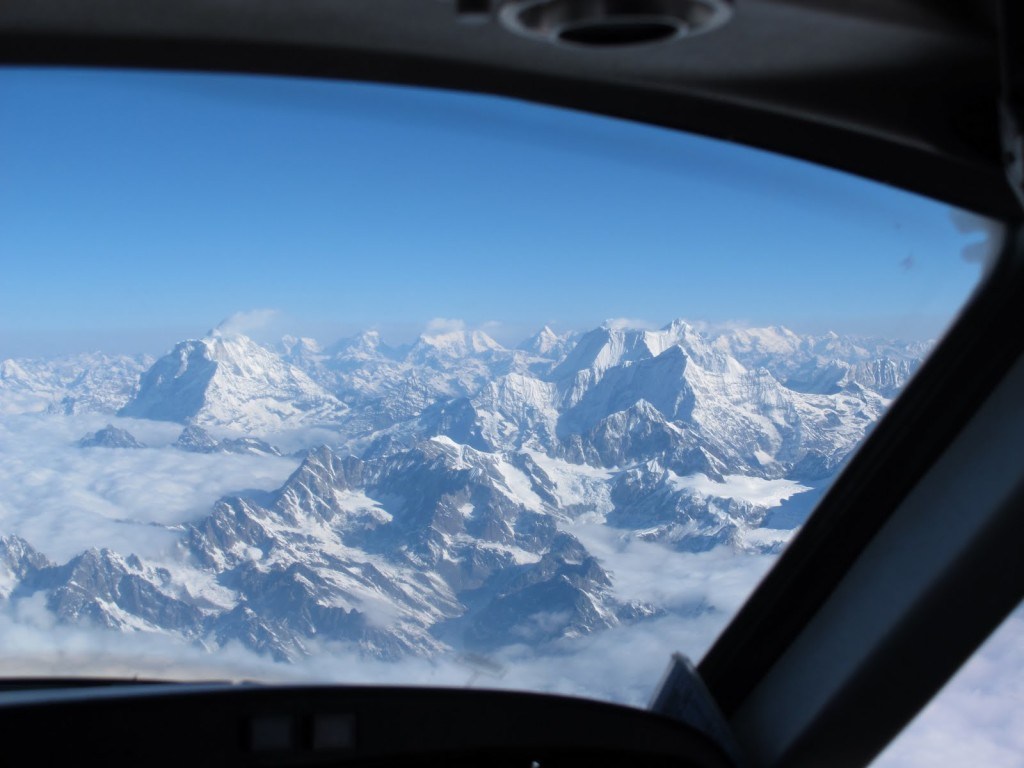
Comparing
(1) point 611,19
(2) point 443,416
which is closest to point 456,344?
(2) point 443,416

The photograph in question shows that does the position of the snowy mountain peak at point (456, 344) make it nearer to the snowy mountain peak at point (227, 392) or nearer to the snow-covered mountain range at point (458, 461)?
the snow-covered mountain range at point (458, 461)

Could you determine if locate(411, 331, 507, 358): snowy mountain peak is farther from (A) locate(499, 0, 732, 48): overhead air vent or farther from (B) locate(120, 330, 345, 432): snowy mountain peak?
(A) locate(499, 0, 732, 48): overhead air vent

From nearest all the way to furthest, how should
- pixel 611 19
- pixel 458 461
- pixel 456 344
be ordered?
1. pixel 611 19
2. pixel 458 461
3. pixel 456 344

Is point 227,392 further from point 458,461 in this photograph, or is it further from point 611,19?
point 611,19

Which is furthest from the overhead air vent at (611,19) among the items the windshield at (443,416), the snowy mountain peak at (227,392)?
the snowy mountain peak at (227,392)

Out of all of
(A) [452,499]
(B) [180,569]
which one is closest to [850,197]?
(A) [452,499]

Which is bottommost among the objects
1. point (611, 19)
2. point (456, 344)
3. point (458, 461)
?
point (458, 461)

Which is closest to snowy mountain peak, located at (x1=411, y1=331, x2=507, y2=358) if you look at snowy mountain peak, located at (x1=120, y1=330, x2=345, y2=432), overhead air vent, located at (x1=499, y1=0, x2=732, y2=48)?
snowy mountain peak, located at (x1=120, y1=330, x2=345, y2=432)

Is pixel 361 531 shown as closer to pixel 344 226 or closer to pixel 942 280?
pixel 344 226
